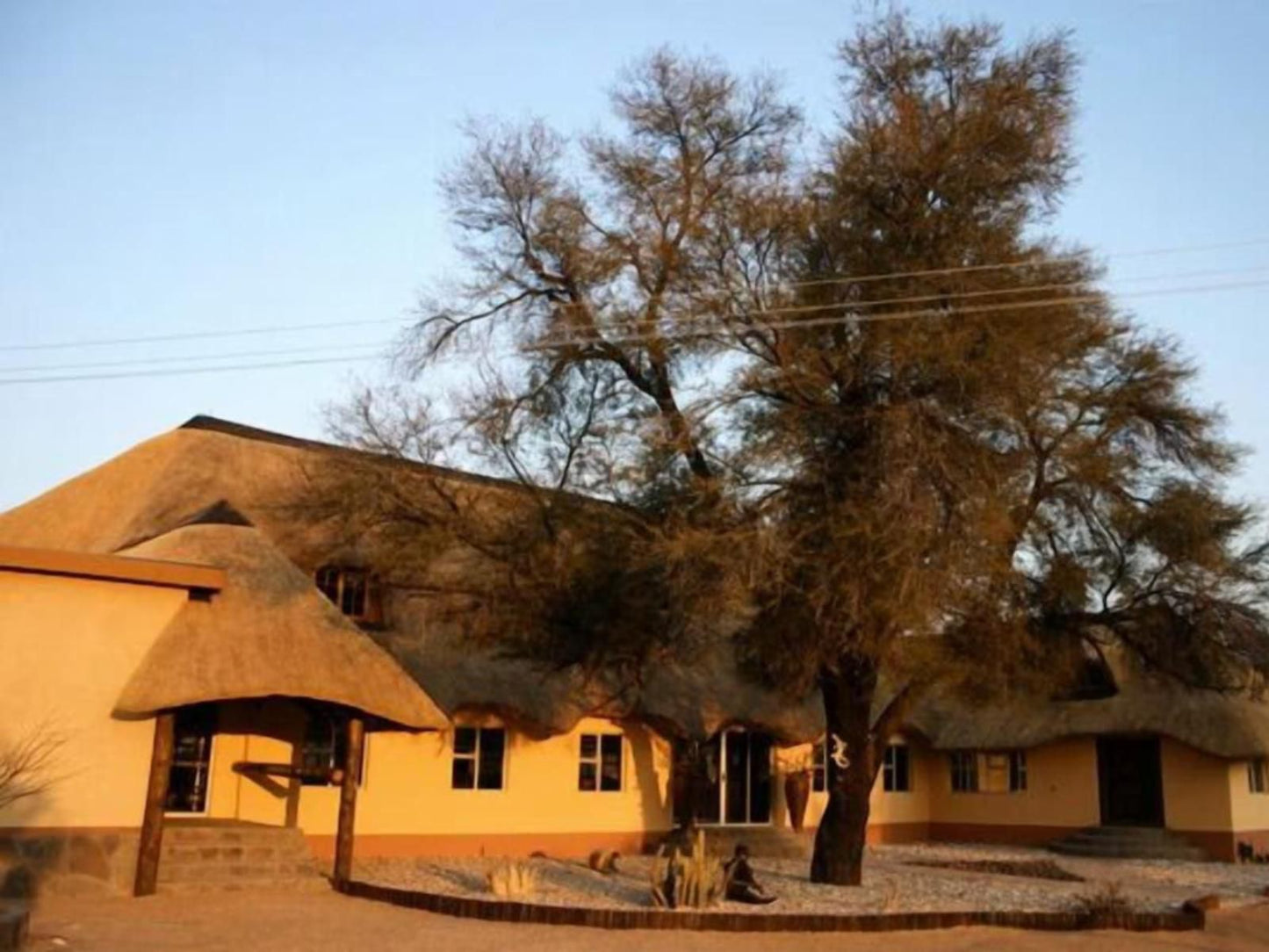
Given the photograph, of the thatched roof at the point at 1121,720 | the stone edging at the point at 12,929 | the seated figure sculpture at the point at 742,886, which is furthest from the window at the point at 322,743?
the thatched roof at the point at 1121,720

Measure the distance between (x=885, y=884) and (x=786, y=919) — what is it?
17.6ft

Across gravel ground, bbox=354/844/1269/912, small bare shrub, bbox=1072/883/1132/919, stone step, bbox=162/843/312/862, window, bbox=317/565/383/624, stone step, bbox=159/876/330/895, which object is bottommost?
stone step, bbox=159/876/330/895

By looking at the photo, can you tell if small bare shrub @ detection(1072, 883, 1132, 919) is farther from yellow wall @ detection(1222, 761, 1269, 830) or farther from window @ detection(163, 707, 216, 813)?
yellow wall @ detection(1222, 761, 1269, 830)

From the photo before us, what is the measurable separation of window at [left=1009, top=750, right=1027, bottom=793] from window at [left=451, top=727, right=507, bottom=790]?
561 inches

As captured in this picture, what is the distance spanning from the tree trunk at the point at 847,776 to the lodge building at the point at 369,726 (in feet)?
9.29

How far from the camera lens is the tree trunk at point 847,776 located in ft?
65.8

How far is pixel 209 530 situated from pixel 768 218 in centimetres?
912

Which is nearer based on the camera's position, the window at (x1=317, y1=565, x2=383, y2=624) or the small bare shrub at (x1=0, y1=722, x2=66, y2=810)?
the small bare shrub at (x1=0, y1=722, x2=66, y2=810)

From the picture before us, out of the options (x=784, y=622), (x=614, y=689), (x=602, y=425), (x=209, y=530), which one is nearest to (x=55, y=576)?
(x=209, y=530)

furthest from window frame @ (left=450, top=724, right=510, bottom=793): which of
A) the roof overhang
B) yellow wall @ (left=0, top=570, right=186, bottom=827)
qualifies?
yellow wall @ (left=0, top=570, right=186, bottom=827)

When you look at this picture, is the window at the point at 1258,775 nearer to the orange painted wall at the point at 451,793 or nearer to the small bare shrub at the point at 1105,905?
the orange painted wall at the point at 451,793

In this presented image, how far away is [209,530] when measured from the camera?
65.6 feet

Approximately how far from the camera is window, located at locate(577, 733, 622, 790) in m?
27.2

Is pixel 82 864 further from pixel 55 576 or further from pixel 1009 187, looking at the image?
pixel 1009 187
